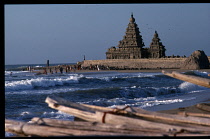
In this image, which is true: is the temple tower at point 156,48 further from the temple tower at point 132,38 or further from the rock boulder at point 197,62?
the rock boulder at point 197,62

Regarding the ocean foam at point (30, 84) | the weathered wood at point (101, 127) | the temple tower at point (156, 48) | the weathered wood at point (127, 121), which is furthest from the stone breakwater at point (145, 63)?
the weathered wood at point (101, 127)

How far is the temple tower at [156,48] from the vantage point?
86938mm

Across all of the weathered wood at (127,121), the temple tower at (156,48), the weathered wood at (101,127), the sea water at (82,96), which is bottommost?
the sea water at (82,96)

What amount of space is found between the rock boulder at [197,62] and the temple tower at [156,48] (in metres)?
19.9

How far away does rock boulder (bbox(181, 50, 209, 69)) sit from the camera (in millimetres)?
64688

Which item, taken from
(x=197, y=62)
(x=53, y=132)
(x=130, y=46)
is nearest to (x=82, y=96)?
(x=53, y=132)

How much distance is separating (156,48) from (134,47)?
4912 millimetres

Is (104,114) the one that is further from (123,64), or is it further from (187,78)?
(123,64)

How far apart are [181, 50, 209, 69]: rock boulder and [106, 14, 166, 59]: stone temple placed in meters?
20.1

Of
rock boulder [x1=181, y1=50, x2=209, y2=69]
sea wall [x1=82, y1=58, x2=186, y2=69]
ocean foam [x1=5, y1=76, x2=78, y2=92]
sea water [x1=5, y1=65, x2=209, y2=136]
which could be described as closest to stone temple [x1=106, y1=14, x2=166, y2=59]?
sea wall [x1=82, y1=58, x2=186, y2=69]

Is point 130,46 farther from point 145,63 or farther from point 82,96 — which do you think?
point 82,96

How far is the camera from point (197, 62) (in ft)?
213
